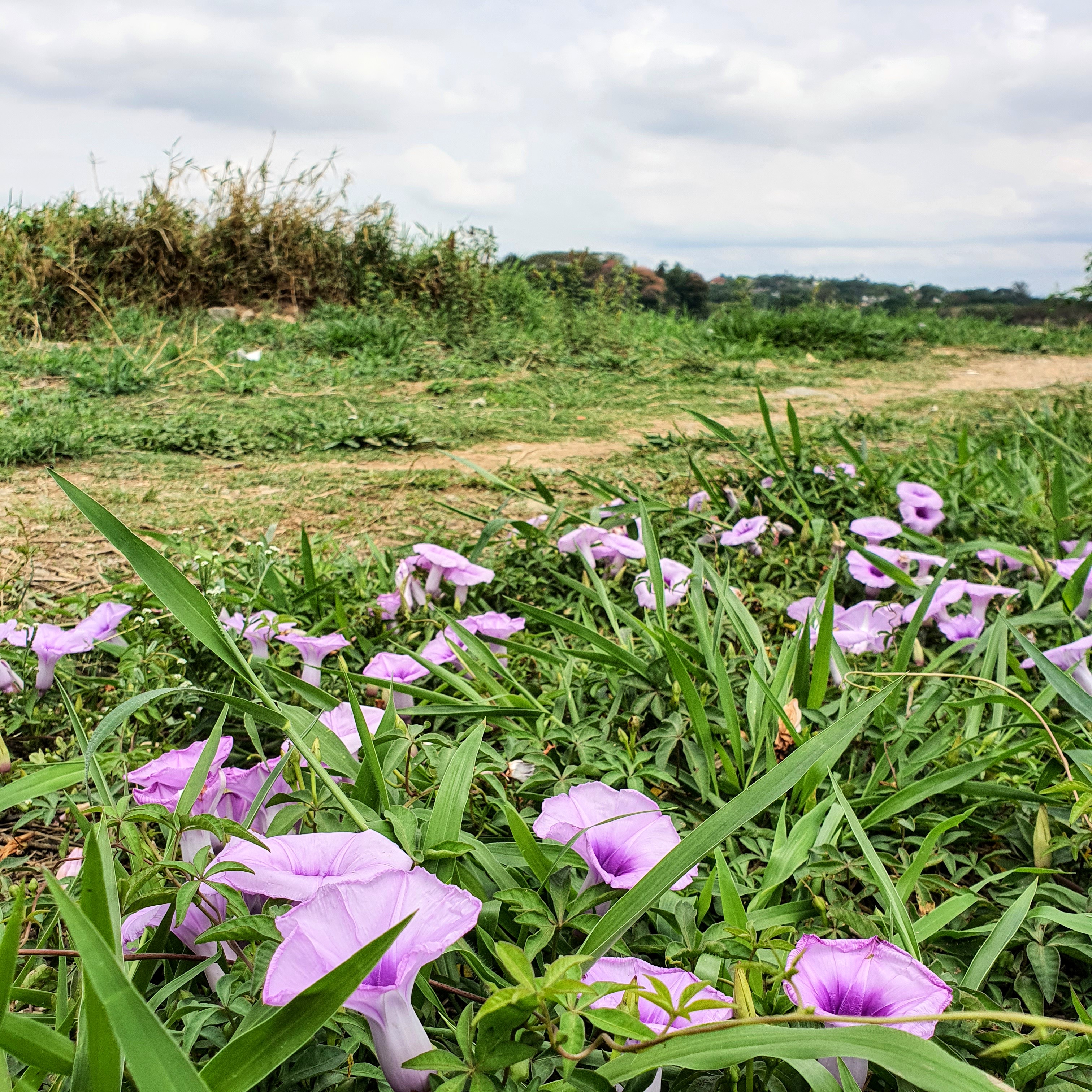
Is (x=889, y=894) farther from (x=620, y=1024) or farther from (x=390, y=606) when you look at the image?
(x=390, y=606)

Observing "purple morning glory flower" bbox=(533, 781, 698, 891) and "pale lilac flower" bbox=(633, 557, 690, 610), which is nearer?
"purple morning glory flower" bbox=(533, 781, 698, 891)

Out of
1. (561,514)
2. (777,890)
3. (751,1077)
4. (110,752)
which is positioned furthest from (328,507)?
(751,1077)

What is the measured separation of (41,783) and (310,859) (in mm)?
428

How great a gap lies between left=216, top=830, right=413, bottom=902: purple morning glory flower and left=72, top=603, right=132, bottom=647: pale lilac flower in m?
0.86

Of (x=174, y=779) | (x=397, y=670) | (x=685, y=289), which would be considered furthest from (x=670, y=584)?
(x=685, y=289)

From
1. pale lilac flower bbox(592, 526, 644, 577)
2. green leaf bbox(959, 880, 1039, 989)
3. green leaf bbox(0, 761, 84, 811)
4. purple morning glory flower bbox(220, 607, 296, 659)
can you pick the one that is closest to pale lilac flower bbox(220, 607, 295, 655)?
purple morning glory flower bbox(220, 607, 296, 659)

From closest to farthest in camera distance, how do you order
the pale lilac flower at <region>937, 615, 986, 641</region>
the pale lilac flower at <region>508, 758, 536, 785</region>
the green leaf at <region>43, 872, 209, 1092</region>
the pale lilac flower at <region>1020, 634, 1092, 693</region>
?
the green leaf at <region>43, 872, 209, 1092</region>
the pale lilac flower at <region>508, 758, 536, 785</region>
the pale lilac flower at <region>1020, 634, 1092, 693</region>
the pale lilac flower at <region>937, 615, 986, 641</region>

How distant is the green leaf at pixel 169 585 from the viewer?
90 centimetres

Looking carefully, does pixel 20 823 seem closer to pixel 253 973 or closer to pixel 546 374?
pixel 253 973

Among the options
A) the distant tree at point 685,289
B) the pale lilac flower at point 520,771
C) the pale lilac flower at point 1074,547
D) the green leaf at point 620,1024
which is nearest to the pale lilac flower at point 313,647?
the pale lilac flower at point 520,771

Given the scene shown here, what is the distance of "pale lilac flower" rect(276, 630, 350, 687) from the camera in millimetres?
1369

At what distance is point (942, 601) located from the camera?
1654mm

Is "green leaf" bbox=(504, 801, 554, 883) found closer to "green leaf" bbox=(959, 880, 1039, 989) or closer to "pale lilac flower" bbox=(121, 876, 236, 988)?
"pale lilac flower" bbox=(121, 876, 236, 988)

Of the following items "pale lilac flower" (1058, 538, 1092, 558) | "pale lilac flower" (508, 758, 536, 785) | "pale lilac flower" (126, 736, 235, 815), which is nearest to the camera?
"pale lilac flower" (126, 736, 235, 815)
